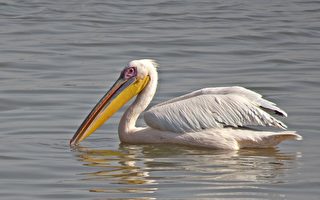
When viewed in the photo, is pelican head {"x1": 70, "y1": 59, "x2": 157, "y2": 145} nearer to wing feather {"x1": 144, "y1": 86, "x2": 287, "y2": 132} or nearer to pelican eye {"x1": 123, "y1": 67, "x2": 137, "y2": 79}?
pelican eye {"x1": 123, "y1": 67, "x2": 137, "y2": 79}

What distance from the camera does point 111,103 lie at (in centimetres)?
845

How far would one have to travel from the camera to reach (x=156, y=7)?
1786 centimetres

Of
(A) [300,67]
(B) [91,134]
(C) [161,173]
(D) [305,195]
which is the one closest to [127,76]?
Result: (B) [91,134]

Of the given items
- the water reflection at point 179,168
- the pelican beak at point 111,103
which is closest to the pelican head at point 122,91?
the pelican beak at point 111,103

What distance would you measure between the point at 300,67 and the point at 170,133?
12.9ft

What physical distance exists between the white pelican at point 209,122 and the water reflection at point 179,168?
0.25 ft

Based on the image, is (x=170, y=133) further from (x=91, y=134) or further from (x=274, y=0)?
(x=274, y=0)

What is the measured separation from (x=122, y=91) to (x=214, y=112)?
869 millimetres

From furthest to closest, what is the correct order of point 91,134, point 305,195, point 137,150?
point 91,134
point 137,150
point 305,195

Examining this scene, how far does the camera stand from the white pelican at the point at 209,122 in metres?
7.93

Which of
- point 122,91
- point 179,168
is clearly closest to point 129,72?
point 122,91

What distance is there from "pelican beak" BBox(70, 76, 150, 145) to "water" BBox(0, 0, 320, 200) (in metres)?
0.14

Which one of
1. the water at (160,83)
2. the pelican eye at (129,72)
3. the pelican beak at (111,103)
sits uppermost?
the pelican eye at (129,72)

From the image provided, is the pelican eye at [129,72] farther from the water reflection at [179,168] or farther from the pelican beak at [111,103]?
the water reflection at [179,168]
